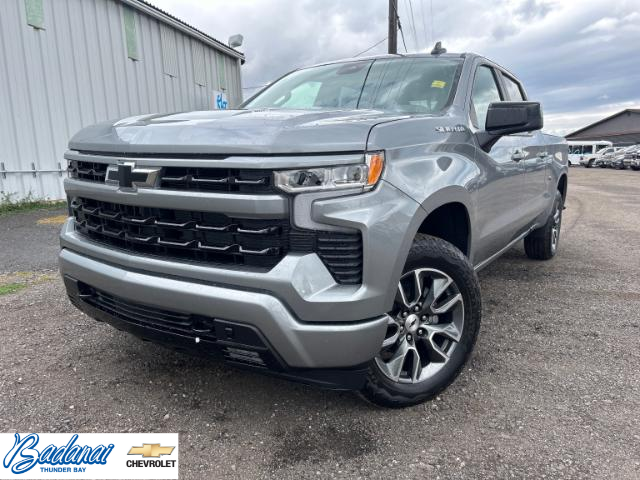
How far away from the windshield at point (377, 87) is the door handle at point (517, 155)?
789mm

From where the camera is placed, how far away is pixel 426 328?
8.11 feet

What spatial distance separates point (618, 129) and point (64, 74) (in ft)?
233

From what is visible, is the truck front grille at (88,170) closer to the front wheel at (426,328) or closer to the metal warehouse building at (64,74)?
the front wheel at (426,328)

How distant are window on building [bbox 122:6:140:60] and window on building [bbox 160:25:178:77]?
41.7 inches

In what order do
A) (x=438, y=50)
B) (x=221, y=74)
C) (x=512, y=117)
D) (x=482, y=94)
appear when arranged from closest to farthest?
(x=512, y=117) < (x=482, y=94) < (x=438, y=50) < (x=221, y=74)

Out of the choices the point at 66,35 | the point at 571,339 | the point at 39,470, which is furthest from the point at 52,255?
the point at 66,35

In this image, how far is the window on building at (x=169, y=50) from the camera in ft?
40.9

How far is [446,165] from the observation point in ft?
8.35

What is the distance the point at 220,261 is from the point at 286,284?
359mm

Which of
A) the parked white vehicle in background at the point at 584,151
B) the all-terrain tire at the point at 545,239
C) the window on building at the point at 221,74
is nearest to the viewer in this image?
the all-terrain tire at the point at 545,239

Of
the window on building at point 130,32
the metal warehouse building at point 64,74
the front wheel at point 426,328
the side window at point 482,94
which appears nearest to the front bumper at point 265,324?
the front wheel at point 426,328

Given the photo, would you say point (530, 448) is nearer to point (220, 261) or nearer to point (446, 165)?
point (446, 165)

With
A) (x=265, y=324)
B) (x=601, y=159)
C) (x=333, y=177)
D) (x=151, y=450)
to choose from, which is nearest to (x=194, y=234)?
(x=265, y=324)

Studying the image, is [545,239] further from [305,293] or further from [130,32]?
[130,32]
